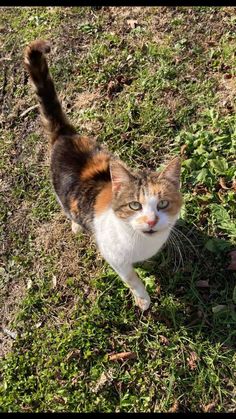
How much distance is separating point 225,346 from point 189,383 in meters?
0.33

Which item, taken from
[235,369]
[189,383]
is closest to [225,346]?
[235,369]

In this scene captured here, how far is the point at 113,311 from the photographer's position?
3123 mm

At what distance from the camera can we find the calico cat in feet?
8.23

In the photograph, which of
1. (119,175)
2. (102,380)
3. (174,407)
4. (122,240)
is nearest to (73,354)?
(102,380)

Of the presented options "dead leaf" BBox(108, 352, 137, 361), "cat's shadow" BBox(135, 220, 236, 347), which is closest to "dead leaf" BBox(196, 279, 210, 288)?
"cat's shadow" BBox(135, 220, 236, 347)

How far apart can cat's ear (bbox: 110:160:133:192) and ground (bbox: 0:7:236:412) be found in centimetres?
76

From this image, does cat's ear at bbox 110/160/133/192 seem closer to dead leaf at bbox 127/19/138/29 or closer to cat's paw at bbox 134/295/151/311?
cat's paw at bbox 134/295/151/311

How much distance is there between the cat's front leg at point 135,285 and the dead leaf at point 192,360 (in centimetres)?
43

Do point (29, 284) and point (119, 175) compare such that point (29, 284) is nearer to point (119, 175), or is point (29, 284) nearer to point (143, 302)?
point (143, 302)

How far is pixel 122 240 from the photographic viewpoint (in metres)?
2.67

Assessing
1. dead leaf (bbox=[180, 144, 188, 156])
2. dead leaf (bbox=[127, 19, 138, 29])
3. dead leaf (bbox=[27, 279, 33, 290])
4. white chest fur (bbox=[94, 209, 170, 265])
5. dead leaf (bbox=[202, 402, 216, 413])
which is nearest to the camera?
white chest fur (bbox=[94, 209, 170, 265])

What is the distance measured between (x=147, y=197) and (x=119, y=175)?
0.71 ft

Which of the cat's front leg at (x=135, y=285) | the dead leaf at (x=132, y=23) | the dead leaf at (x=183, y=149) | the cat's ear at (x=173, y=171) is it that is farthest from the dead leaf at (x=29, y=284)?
the dead leaf at (x=132, y=23)

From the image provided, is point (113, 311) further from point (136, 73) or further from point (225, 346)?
point (136, 73)
